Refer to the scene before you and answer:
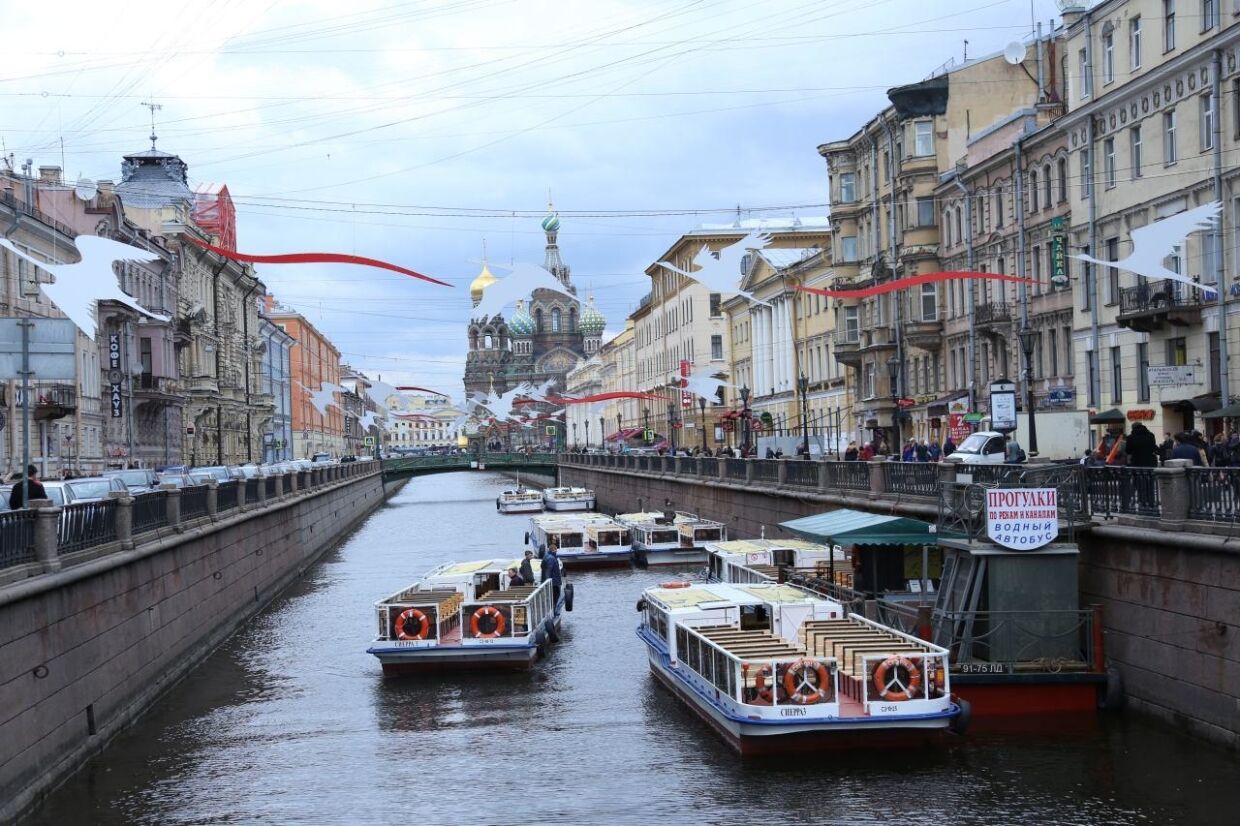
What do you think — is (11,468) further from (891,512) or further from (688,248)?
(688,248)

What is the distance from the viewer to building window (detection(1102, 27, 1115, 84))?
45.0 m

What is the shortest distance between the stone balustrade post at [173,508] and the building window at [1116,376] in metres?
26.1

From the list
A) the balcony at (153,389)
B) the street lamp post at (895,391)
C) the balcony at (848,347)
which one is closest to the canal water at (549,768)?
the street lamp post at (895,391)

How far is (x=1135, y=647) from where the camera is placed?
898 inches

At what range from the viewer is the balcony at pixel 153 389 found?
68.9m

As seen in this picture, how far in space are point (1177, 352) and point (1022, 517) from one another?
67.9 ft

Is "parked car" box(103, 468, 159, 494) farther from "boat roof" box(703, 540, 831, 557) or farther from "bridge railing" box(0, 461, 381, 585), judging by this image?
"boat roof" box(703, 540, 831, 557)

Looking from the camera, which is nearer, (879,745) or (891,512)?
(879,745)

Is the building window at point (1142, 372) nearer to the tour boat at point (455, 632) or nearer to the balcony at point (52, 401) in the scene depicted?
the tour boat at point (455, 632)

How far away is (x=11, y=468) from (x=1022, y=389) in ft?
104

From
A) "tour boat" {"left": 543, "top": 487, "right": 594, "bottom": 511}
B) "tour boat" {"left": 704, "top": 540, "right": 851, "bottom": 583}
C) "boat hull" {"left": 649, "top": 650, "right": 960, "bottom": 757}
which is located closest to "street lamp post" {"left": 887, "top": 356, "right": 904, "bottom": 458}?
"tour boat" {"left": 704, "top": 540, "right": 851, "bottom": 583}

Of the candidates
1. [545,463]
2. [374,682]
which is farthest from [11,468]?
[545,463]

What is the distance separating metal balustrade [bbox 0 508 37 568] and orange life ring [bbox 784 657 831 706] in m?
9.80

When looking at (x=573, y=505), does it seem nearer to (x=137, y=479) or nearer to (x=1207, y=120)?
(x=137, y=479)
